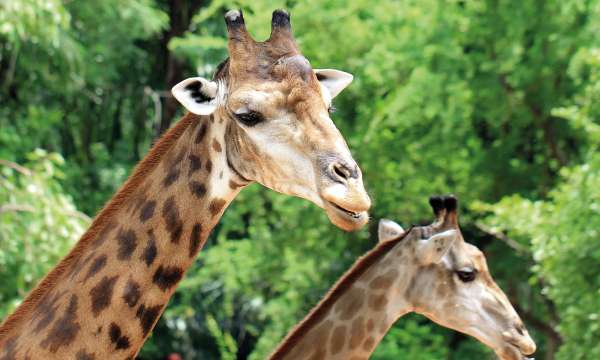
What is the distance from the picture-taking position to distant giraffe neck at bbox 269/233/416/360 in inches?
216

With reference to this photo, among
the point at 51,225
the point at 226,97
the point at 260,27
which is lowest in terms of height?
the point at 51,225

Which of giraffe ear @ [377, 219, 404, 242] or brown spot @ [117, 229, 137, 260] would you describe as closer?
brown spot @ [117, 229, 137, 260]

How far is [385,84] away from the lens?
12398 mm

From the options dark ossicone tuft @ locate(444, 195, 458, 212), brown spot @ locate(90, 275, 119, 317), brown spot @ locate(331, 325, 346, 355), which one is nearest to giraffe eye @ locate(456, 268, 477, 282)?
dark ossicone tuft @ locate(444, 195, 458, 212)

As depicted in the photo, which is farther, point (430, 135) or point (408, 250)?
point (430, 135)

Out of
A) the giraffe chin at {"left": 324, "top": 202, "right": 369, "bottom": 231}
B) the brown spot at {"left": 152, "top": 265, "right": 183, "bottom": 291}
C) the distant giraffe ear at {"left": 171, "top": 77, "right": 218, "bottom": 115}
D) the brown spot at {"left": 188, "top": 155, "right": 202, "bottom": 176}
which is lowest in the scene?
the brown spot at {"left": 152, "top": 265, "right": 183, "bottom": 291}

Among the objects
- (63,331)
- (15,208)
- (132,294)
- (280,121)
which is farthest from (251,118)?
(15,208)

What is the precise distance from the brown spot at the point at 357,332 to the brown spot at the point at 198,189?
6.90ft

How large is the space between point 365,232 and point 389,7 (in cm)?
234

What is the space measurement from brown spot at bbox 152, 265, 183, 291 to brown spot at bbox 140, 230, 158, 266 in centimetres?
4

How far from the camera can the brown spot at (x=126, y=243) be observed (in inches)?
146

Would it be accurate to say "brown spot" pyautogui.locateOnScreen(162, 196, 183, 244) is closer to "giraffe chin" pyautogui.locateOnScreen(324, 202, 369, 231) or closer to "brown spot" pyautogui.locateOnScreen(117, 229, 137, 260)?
"brown spot" pyautogui.locateOnScreen(117, 229, 137, 260)

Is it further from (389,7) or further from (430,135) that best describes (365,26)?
(430,135)

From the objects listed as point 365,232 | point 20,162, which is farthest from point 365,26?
point 20,162
